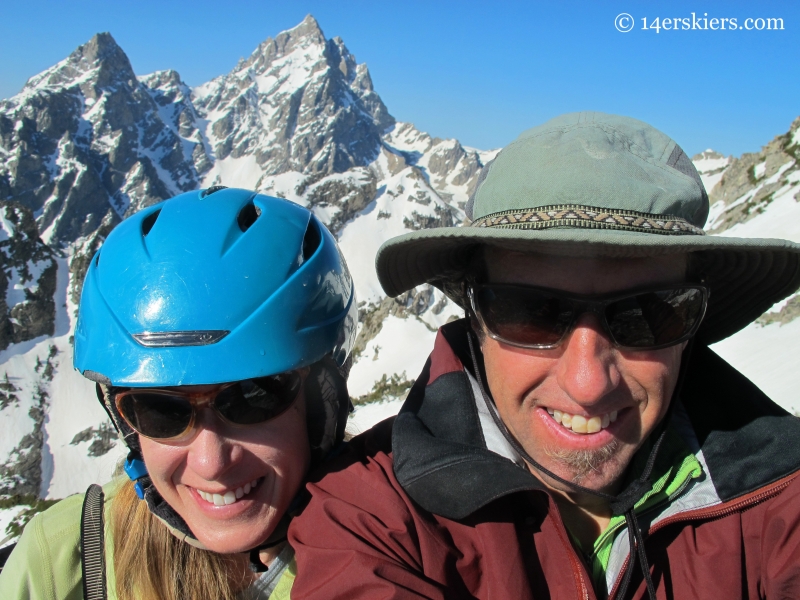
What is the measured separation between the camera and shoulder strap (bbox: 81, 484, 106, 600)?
308cm

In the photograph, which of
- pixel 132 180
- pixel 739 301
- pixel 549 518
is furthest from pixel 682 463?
pixel 132 180

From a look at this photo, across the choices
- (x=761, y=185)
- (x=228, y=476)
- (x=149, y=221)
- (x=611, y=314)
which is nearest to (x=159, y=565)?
(x=228, y=476)

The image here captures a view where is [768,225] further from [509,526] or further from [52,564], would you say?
[52,564]

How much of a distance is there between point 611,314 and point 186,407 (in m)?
2.40

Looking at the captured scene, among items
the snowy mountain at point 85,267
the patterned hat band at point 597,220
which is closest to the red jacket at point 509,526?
the patterned hat band at point 597,220

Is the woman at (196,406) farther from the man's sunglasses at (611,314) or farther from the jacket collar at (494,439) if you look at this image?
the man's sunglasses at (611,314)

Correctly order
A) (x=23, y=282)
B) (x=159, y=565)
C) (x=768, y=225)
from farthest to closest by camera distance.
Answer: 1. (x=23, y=282)
2. (x=768, y=225)
3. (x=159, y=565)

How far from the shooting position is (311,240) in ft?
12.8

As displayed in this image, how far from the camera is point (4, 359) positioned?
90188 millimetres

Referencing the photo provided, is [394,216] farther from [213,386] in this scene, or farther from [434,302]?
[213,386]

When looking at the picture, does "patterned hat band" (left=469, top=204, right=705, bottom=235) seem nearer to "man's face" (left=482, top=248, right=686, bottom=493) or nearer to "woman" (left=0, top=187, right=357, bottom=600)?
"man's face" (left=482, top=248, right=686, bottom=493)

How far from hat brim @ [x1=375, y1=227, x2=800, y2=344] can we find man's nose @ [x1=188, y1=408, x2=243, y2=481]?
4.32 feet

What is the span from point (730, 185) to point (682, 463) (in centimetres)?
5633

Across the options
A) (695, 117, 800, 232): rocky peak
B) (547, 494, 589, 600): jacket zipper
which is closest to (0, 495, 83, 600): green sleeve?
(547, 494, 589, 600): jacket zipper
